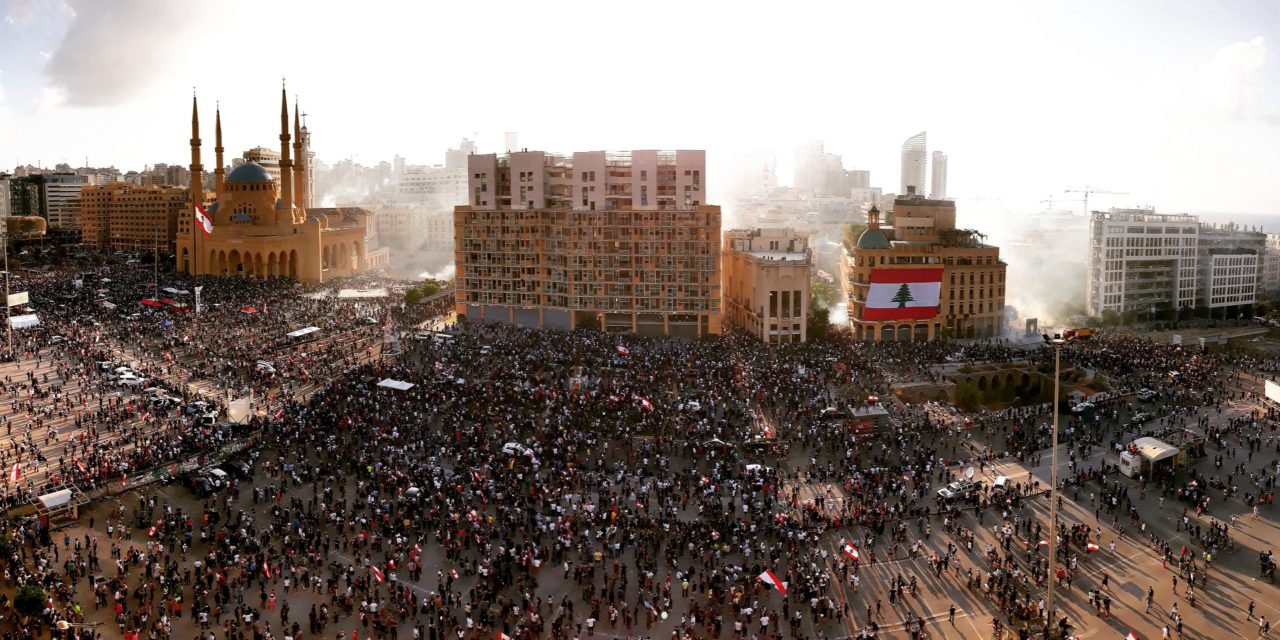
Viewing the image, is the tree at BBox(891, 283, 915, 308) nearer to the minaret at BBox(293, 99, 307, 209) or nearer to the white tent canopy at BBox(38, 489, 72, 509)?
the white tent canopy at BBox(38, 489, 72, 509)

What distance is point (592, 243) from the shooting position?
260 feet

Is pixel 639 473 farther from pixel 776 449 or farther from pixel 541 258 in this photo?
pixel 541 258

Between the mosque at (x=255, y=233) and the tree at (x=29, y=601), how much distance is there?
269 ft

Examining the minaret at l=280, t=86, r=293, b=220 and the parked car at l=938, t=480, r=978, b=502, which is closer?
the parked car at l=938, t=480, r=978, b=502

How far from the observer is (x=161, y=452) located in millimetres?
45438

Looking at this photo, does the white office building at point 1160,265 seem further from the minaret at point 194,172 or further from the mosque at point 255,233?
the minaret at point 194,172

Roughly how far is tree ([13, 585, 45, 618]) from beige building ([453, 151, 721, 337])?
52117 millimetres

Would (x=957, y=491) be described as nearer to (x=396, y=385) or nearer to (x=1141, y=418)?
(x=1141, y=418)

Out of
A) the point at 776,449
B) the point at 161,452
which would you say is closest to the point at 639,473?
the point at 776,449

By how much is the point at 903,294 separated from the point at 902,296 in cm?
19

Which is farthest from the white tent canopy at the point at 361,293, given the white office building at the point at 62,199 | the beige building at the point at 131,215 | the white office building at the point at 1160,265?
the white office building at the point at 62,199

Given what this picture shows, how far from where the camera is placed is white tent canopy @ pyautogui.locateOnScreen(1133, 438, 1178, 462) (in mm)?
47125

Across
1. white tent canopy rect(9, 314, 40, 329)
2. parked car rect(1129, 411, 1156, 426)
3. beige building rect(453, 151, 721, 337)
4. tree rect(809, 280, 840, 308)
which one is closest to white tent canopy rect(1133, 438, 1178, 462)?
parked car rect(1129, 411, 1156, 426)

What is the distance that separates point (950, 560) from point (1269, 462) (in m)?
24.4
